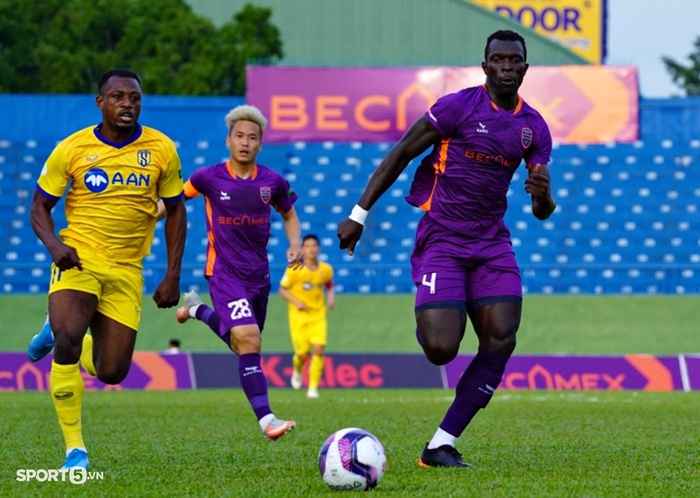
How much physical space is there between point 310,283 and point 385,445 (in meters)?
10.7

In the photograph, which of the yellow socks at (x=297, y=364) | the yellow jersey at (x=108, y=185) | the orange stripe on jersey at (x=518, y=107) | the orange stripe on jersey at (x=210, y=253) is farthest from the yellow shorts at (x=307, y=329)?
the orange stripe on jersey at (x=518, y=107)

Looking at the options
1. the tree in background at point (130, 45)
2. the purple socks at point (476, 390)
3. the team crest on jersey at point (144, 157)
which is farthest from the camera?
the tree in background at point (130, 45)

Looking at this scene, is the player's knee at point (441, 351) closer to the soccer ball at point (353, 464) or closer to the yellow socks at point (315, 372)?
the soccer ball at point (353, 464)

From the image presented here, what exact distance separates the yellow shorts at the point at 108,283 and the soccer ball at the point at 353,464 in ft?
6.34

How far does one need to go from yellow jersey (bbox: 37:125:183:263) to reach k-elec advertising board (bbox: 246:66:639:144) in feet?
76.4

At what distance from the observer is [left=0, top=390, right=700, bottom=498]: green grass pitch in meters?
7.14

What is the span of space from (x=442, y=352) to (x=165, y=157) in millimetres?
2187

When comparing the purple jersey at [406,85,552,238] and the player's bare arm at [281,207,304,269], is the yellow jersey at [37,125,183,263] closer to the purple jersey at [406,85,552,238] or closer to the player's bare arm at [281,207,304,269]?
the purple jersey at [406,85,552,238]

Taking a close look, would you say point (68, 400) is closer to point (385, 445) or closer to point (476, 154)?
point (385, 445)

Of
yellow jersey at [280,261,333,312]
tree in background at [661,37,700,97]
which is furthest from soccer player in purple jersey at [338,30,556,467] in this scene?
tree in background at [661,37,700,97]

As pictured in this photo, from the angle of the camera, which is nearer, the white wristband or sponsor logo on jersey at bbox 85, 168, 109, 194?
the white wristband

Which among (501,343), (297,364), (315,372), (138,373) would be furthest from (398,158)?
(138,373)

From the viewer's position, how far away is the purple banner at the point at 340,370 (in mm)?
22312

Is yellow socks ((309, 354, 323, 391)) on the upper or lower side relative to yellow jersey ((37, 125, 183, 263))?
lower
